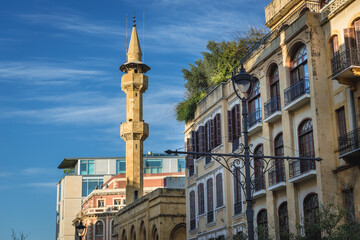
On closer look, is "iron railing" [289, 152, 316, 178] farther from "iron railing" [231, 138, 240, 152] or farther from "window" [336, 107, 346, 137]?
"iron railing" [231, 138, 240, 152]

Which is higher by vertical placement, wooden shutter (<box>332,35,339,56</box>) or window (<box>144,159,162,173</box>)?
window (<box>144,159,162,173</box>)

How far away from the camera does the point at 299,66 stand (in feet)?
89.0

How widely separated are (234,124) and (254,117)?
2594 millimetres

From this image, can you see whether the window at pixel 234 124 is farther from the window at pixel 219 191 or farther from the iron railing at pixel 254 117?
the window at pixel 219 191

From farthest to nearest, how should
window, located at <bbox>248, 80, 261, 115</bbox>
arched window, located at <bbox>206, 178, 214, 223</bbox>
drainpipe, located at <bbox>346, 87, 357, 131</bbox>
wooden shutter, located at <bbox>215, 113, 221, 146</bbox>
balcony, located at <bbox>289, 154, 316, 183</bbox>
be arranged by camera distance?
arched window, located at <bbox>206, 178, 214, 223</bbox>
wooden shutter, located at <bbox>215, 113, 221, 146</bbox>
window, located at <bbox>248, 80, 261, 115</bbox>
balcony, located at <bbox>289, 154, 316, 183</bbox>
drainpipe, located at <bbox>346, 87, 357, 131</bbox>

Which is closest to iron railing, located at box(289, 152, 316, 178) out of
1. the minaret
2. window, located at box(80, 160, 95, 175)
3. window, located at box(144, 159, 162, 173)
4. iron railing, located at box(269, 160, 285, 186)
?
iron railing, located at box(269, 160, 285, 186)

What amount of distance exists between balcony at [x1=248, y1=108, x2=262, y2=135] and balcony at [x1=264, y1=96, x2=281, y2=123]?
0.83 m

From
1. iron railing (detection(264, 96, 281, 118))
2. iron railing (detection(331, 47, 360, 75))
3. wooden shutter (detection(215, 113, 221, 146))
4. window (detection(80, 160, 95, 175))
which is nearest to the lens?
iron railing (detection(331, 47, 360, 75))

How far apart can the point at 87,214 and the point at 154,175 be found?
14.2m

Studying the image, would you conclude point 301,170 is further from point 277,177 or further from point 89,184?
point 89,184

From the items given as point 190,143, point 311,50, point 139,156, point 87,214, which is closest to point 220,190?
point 190,143

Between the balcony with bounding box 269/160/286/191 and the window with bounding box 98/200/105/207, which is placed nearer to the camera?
the balcony with bounding box 269/160/286/191

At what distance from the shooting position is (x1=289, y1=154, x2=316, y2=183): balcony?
81.7 ft

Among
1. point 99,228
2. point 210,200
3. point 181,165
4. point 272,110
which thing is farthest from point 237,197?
point 181,165
